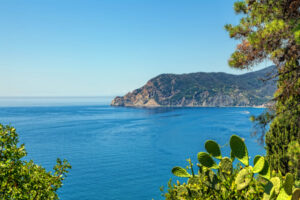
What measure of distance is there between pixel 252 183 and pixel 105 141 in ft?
186

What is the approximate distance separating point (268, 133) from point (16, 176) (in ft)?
41.0

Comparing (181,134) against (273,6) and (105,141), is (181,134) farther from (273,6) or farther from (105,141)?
(273,6)

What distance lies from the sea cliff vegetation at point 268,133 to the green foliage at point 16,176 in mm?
2754

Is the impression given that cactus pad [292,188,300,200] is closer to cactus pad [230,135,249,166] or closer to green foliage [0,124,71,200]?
cactus pad [230,135,249,166]

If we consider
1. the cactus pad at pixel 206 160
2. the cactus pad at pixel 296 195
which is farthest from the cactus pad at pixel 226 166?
the cactus pad at pixel 296 195

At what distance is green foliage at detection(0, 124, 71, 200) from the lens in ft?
14.0

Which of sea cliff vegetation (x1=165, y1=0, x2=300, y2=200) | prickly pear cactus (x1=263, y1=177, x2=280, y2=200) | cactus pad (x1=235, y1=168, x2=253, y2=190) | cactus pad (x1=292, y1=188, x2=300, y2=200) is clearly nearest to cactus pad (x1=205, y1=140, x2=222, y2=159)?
sea cliff vegetation (x1=165, y1=0, x2=300, y2=200)

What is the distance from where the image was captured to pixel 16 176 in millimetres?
4480

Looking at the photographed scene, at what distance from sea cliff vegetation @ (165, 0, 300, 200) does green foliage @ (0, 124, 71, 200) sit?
2.75 metres

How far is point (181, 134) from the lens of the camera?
221 feet

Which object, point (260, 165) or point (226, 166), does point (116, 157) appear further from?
point (260, 165)

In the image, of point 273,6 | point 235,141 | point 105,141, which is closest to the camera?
point 235,141

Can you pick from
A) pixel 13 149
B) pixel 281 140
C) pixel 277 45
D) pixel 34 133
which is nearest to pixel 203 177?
pixel 13 149

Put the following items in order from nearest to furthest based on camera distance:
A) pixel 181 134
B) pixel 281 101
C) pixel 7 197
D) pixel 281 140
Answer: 1. pixel 7 197
2. pixel 281 101
3. pixel 281 140
4. pixel 181 134
